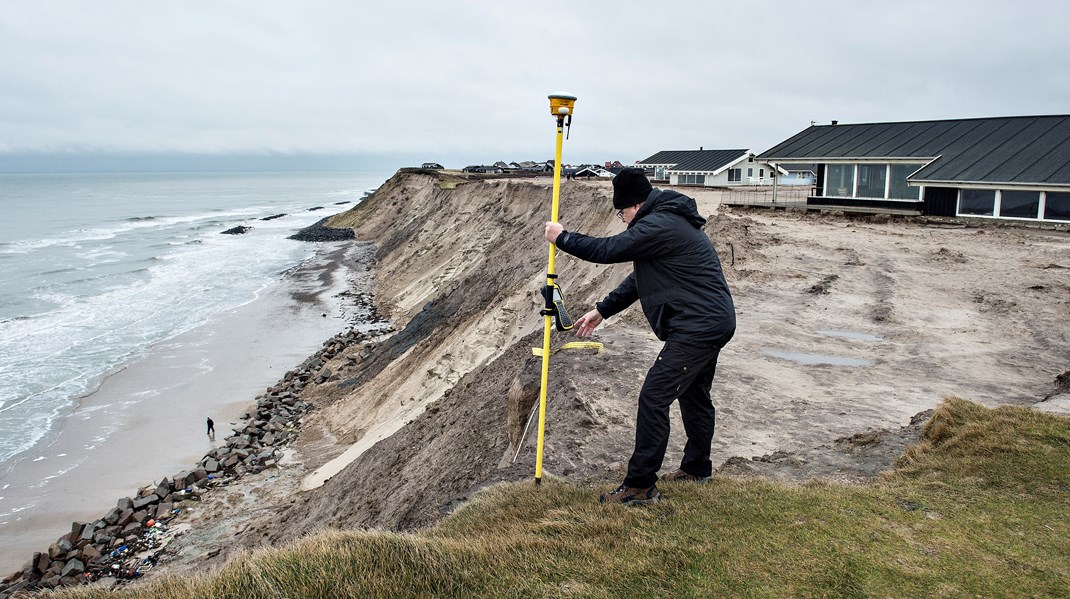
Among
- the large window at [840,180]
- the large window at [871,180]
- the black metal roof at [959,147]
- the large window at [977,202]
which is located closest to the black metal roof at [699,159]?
the black metal roof at [959,147]

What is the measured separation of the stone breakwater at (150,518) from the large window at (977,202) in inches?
916

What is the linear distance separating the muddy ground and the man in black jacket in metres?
0.65

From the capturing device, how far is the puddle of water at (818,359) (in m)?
10.1

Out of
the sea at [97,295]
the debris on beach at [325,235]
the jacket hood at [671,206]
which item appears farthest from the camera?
the debris on beach at [325,235]

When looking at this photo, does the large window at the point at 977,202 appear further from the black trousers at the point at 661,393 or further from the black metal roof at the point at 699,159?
the black metal roof at the point at 699,159

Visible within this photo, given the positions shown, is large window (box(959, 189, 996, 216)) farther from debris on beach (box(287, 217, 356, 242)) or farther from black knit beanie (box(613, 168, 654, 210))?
debris on beach (box(287, 217, 356, 242))

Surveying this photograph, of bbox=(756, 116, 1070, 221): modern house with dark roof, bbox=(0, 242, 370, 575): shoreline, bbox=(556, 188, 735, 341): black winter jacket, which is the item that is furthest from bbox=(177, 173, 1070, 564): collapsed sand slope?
bbox=(0, 242, 370, 575): shoreline

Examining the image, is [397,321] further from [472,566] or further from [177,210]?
[177,210]

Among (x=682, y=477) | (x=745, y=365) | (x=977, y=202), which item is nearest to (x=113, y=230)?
(x=977, y=202)

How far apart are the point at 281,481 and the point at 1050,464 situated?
13.2 m

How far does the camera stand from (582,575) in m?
4.09

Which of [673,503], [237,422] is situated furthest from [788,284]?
[237,422]

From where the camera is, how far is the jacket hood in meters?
5.05

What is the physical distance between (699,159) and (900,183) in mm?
26011
